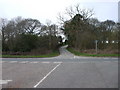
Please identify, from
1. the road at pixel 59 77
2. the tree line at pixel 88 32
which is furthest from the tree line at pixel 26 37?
the road at pixel 59 77

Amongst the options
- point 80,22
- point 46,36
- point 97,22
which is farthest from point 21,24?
point 97,22

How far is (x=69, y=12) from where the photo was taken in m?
52.3

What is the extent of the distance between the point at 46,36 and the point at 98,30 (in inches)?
565

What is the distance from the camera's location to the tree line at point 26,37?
44.0 m

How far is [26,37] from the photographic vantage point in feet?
148

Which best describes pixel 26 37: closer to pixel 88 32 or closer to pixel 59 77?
pixel 88 32

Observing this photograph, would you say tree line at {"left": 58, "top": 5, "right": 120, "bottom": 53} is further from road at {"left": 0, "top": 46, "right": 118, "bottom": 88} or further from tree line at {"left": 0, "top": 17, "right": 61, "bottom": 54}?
road at {"left": 0, "top": 46, "right": 118, "bottom": 88}

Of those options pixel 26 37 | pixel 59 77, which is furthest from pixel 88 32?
pixel 59 77

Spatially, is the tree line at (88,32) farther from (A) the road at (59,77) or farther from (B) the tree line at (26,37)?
(A) the road at (59,77)

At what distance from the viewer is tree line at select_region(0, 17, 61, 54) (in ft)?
144

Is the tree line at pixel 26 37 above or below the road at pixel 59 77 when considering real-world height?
above

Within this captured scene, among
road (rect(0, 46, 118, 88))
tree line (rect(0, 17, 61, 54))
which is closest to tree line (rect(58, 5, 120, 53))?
tree line (rect(0, 17, 61, 54))

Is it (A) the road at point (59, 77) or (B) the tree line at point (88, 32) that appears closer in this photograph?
(A) the road at point (59, 77)

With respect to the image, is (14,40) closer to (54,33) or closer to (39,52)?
(39,52)
